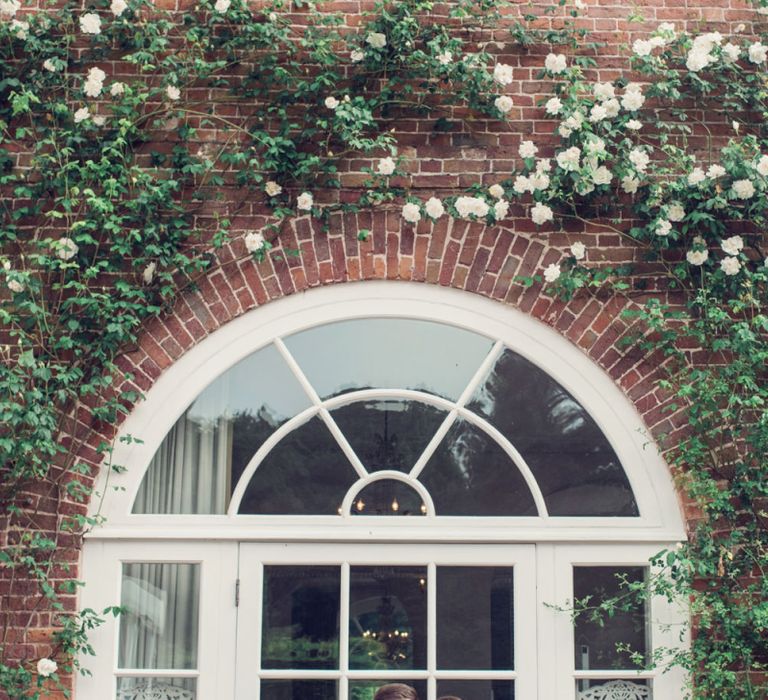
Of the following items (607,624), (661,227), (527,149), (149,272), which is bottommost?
(607,624)

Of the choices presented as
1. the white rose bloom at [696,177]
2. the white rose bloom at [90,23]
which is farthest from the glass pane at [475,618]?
the white rose bloom at [90,23]

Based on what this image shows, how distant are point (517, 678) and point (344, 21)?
3766 mm

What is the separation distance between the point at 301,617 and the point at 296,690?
37 cm

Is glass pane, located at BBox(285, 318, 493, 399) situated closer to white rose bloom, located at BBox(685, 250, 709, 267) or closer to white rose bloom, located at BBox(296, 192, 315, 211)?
white rose bloom, located at BBox(296, 192, 315, 211)

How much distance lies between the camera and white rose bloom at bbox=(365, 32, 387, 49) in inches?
249

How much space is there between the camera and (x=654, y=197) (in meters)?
6.29

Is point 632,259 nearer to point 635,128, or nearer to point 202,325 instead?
point 635,128

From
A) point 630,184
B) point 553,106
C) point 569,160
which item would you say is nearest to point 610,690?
point 630,184

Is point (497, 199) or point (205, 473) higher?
point (497, 199)

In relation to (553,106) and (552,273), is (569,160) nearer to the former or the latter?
(553,106)

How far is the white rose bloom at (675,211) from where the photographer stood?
20.5ft

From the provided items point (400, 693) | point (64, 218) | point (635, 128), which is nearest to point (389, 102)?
point (635, 128)

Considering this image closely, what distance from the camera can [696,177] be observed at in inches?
246

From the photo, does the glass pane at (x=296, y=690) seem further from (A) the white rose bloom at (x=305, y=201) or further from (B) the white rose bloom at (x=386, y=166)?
(B) the white rose bloom at (x=386, y=166)
